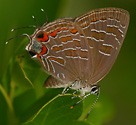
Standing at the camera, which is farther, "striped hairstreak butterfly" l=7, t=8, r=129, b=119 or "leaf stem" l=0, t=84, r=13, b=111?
"striped hairstreak butterfly" l=7, t=8, r=129, b=119

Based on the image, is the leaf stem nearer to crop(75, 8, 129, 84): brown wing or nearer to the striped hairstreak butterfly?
the striped hairstreak butterfly

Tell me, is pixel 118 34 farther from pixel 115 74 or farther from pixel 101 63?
pixel 115 74

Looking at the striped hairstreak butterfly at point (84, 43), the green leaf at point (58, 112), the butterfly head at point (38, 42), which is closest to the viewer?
the green leaf at point (58, 112)

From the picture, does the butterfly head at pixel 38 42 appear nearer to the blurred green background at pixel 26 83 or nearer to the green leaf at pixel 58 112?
the blurred green background at pixel 26 83

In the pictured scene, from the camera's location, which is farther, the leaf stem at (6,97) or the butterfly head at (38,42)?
the butterfly head at (38,42)

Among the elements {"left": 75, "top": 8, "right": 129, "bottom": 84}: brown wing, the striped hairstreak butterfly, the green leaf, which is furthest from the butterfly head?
the green leaf

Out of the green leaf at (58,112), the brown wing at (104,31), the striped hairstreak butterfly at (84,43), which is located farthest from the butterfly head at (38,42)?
the green leaf at (58,112)

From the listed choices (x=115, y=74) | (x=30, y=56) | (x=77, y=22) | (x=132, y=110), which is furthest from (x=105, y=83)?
(x=30, y=56)

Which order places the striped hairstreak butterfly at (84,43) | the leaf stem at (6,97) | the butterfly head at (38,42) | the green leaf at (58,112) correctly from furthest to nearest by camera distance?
the striped hairstreak butterfly at (84,43), the butterfly head at (38,42), the leaf stem at (6,97), the green leaf at (58,112)
